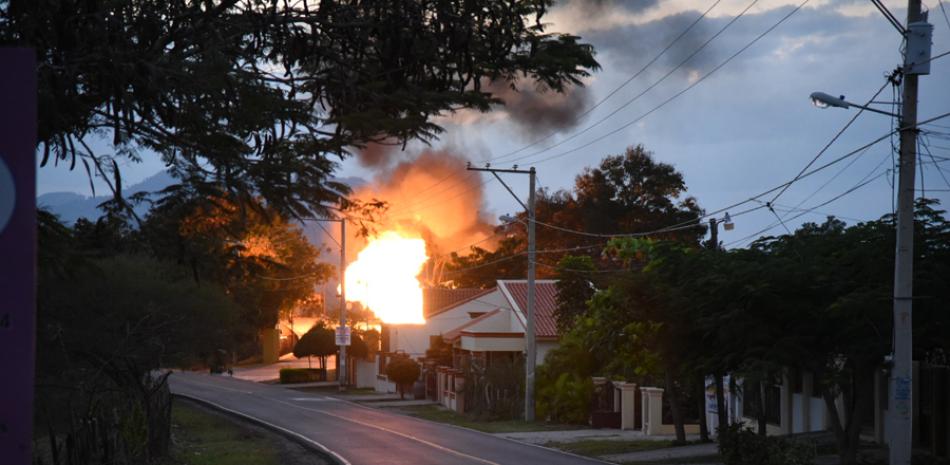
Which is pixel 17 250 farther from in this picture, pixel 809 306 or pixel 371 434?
pixel 371 434

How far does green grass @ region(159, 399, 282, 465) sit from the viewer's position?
23859 millimetres

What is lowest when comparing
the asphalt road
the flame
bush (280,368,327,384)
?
bush (280,368,327,384)

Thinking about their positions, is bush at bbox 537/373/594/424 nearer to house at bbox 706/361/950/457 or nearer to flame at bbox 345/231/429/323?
house at bbox 706/361/950/457

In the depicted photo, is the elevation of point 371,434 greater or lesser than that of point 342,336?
lesser

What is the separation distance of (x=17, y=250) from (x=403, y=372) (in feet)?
187

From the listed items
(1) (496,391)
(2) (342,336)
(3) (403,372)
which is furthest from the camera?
(2) (342,336)

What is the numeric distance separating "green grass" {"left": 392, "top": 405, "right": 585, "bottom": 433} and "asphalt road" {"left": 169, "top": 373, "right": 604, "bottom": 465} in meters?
1.38

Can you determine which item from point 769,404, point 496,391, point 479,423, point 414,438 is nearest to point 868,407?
point 769,404

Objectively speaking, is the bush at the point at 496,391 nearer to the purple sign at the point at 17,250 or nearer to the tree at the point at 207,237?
the tree at the point at 207,237

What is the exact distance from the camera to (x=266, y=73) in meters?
11.8

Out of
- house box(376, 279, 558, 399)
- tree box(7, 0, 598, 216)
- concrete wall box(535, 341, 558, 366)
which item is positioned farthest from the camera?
house box(376, 279, 558, 399)

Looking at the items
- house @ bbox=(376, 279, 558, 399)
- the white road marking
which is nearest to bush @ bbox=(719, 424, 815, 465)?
the white road marking

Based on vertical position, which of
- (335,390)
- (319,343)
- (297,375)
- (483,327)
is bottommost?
(335,390)

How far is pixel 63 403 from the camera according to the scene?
2431cm
